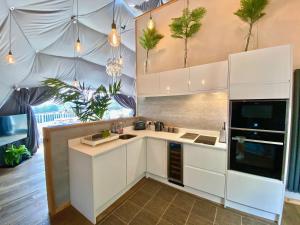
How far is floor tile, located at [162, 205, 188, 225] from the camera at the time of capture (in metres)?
1.76

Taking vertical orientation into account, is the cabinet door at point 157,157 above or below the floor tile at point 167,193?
above

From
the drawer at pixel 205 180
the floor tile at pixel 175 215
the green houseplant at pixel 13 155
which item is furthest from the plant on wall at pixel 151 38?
the green houseplant at pixel 13 155

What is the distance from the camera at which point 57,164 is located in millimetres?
1923

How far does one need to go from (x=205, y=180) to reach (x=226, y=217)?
0.46m

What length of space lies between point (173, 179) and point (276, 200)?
1.31 m

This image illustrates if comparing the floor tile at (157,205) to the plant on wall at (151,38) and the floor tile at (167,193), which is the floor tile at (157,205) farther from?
the plant on wall at (151,38)

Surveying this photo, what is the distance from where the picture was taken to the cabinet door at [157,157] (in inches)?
97.1

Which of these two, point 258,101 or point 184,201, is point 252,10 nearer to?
point 258,101

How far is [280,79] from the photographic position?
1558 millimetres


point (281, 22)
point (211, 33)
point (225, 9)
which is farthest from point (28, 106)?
point (281, 22)

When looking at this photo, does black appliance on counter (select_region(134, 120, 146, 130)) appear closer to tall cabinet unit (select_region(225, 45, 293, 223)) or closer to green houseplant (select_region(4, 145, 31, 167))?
tall cabinet unit (select_region(225, 45, 293, 223))

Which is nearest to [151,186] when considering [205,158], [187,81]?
[205,158]

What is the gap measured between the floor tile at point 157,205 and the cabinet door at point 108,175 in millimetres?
471

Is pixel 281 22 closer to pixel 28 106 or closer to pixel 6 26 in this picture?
pixel 6 26
